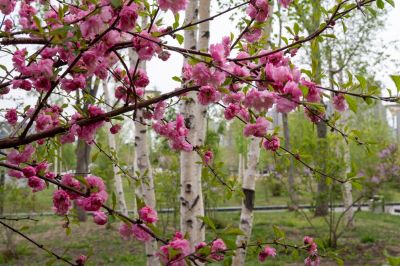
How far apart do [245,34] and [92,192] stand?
95 cm

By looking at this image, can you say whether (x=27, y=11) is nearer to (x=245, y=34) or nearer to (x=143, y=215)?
(x=245, y=34)

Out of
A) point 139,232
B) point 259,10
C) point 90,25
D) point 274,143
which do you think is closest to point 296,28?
point 259,10

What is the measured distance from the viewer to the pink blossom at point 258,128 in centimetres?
161

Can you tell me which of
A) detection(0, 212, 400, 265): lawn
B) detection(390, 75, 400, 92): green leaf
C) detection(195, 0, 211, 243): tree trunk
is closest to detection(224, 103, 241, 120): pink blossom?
detection(390, 75, 400, 92): green leaf

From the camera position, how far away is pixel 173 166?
8914 mm

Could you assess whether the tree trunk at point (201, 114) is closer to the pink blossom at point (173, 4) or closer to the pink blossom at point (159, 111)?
the pink blossom at point (159, 111)

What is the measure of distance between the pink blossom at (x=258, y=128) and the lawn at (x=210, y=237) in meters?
3.73

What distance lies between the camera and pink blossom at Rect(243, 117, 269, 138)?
1612 millimetres

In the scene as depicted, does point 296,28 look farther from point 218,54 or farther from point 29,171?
point 29,171

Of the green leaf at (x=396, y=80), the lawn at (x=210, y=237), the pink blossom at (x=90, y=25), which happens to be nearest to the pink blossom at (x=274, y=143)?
the green leaf at (x=396, y=80)

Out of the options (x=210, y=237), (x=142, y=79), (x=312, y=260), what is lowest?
(x=210, y=237)

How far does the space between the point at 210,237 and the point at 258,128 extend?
7.23 m

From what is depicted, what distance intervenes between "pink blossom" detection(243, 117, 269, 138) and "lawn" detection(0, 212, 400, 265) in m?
3.73

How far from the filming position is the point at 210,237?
28.0 ft
